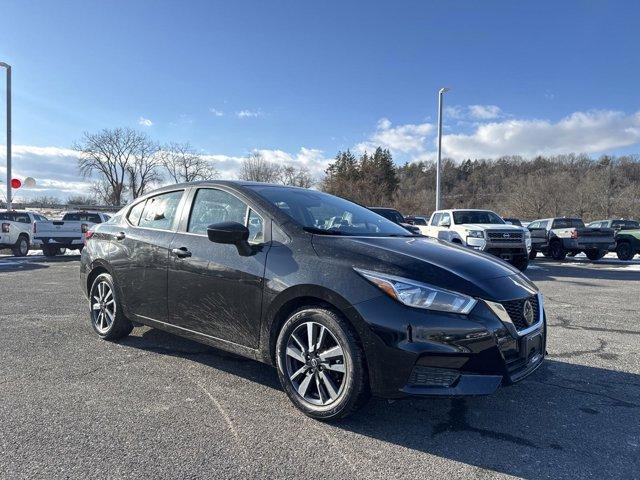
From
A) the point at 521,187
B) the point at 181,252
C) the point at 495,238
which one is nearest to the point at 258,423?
the point at 181,252

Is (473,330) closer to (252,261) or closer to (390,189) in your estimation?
(252,261)

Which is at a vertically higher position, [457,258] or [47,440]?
[457,258]

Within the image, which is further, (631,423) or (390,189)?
(390,189)

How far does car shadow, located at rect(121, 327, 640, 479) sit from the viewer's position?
2693 mm

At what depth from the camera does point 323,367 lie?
3.17 m

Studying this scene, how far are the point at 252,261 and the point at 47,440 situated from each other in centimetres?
170

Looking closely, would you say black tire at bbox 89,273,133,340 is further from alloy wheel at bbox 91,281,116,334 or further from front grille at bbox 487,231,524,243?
front grille at bbox 487,231,524,243

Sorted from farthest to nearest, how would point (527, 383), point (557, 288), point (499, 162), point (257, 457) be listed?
point (499, 162), point (557, 288), point (527, 383), point (257, 457)

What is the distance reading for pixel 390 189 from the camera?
199ft

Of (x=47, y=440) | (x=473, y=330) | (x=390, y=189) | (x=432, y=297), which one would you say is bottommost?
(x=47, y=440)

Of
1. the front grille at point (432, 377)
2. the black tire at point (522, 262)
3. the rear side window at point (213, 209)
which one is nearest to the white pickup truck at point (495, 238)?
the black tire at point (522, 262)

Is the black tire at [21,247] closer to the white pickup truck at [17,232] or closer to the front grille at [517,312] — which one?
the white pickup truck at [17,232]

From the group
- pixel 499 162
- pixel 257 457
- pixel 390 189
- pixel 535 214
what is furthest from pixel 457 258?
pixel 499 162

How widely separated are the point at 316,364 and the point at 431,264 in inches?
40.3
